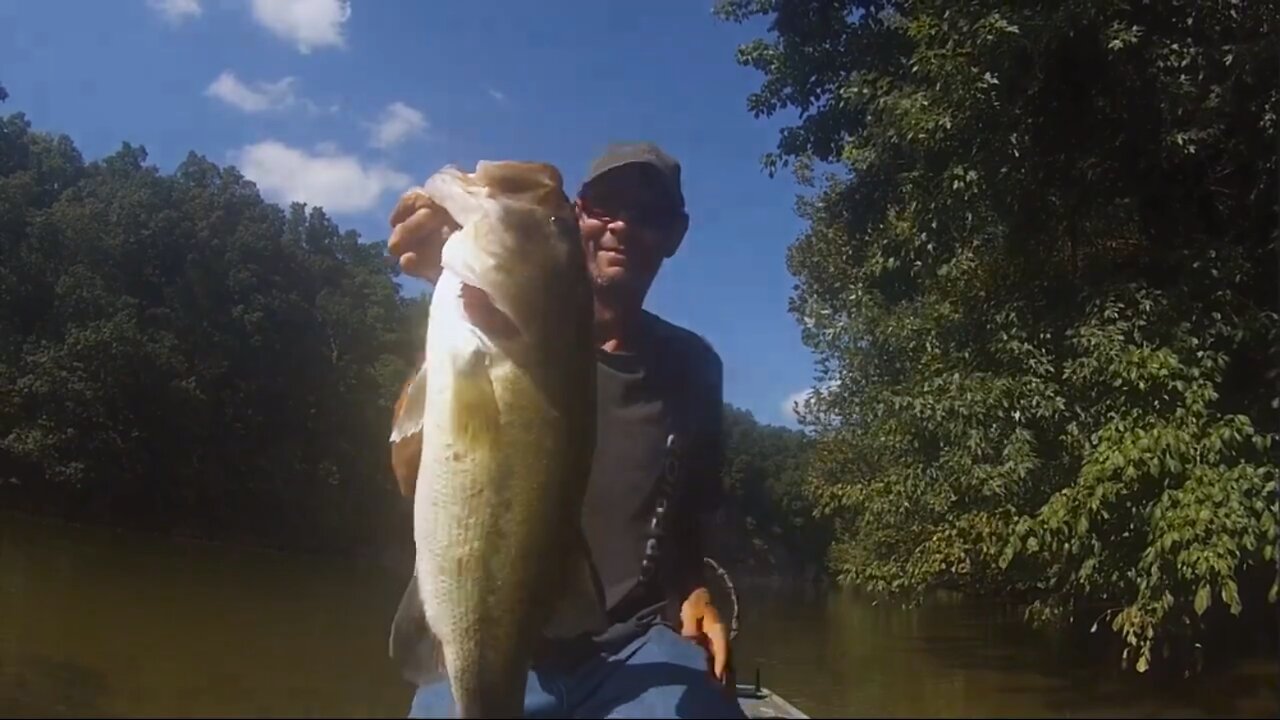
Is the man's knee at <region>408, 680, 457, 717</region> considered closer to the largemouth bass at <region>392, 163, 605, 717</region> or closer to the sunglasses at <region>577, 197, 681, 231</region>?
the largemouth bass at <region>392, 163, 605, 717</region>

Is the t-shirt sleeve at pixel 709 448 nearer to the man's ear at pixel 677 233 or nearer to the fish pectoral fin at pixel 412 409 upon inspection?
the man's ear at pixel 677 233

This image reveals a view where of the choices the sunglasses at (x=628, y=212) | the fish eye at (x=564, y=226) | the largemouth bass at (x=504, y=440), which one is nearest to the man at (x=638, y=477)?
the sunglasses at (x=628, y=212)

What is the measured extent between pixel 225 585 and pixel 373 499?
11.5 meters

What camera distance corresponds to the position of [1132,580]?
668 centimetres

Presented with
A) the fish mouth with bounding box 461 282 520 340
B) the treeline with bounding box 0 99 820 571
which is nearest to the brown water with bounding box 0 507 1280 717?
the fish mouth with bounding box 461 282 520 340

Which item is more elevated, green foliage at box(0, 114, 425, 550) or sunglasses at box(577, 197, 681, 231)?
green foliage at box(0, 114, 425, 550)

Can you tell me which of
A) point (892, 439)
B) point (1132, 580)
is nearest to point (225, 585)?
point (892, 439)

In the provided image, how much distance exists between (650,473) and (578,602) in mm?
476

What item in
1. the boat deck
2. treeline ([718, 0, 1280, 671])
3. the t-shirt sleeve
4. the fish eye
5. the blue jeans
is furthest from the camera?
treeline ([718, 0, 1280, 671])

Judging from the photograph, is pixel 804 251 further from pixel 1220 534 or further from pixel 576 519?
pixel 576 519

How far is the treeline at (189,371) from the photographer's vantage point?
2997 cm

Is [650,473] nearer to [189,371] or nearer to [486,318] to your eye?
[486,318]

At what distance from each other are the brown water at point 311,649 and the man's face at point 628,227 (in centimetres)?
113

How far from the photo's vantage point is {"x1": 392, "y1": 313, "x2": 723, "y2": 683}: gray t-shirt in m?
2.53
